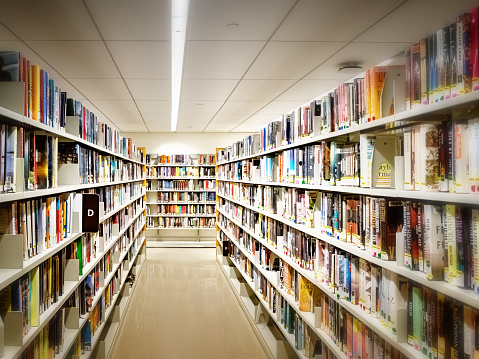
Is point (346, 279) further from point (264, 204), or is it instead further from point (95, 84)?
point (95, 84)

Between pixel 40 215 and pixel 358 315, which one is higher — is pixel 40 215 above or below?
above

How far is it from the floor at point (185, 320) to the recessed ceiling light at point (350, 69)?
9.43ft

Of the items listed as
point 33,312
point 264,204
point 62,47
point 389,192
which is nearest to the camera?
point 389,192

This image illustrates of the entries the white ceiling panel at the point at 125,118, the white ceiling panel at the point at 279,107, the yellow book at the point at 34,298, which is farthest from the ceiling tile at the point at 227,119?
the yellow book at the point at 34,298

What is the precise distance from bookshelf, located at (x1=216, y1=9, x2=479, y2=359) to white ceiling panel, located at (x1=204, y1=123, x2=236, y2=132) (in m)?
4.92

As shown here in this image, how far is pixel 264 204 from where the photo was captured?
3941 mm

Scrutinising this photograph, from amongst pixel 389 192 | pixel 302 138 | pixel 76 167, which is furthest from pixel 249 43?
pixel 389 192

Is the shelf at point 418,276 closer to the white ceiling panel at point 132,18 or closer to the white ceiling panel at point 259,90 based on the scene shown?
the white ceiling panel at point 132,18

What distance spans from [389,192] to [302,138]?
1226 mm

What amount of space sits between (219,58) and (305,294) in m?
2.18

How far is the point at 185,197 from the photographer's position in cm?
925

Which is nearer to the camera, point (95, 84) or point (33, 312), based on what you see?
point (33, 312)

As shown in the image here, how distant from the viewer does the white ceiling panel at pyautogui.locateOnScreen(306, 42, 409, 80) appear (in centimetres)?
317

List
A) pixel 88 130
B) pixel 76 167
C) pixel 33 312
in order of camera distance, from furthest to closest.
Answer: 1. pixel 88 130
2. pixel 76 167
3. pixel 33 312
